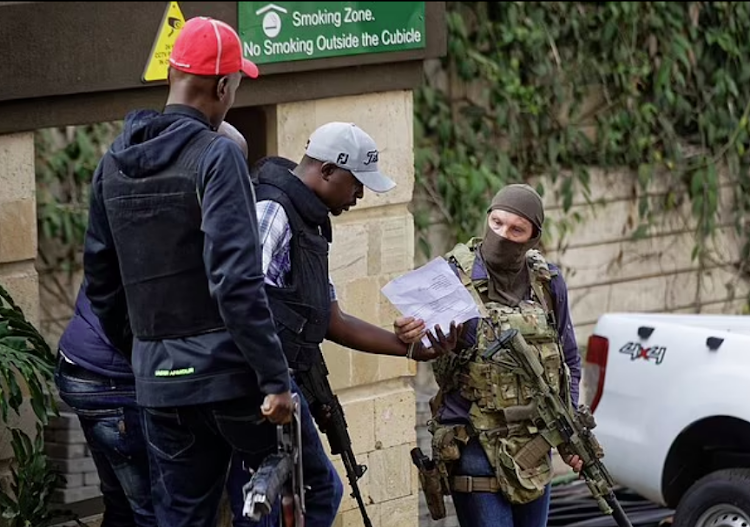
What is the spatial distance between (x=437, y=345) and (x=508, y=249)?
454 mm

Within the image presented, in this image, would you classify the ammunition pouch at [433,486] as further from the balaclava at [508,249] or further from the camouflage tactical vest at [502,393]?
the balaclava at [508,249]

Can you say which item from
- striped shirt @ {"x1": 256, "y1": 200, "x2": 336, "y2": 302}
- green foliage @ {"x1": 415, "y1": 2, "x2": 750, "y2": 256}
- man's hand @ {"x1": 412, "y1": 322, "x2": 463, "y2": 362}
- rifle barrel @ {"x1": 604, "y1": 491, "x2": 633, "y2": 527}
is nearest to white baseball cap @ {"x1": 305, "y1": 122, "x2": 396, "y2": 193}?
striped shirt @ {"x1": 256, "y1": 200, "x2": 336, "y2": 302}

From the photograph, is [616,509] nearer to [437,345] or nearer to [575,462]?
[575,462]

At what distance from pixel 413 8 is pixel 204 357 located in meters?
2.59

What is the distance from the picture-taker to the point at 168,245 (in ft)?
14.9

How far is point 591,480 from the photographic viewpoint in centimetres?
557

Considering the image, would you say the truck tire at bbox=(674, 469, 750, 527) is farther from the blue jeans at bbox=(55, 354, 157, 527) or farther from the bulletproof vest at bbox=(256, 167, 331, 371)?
the blue jeans at bbox=(55, 354, 157, 527)

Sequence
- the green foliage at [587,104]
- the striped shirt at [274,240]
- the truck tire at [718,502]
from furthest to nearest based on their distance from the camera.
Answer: the green foliage at [587,104], the truck tire at [718,502], the striped shirt at [274,240]

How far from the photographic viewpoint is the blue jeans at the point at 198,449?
183 inches

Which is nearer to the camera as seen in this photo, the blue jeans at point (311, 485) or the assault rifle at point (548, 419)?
the blue jeans at point (311, 485)

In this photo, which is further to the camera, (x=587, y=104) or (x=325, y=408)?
(x=587, y=104)

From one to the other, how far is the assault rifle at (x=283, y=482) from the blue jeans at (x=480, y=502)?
2.59ft

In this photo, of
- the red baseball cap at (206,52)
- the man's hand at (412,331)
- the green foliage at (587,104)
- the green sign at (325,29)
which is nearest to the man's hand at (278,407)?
the man's hand at (412,331)

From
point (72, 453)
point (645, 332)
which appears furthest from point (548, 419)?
point (72, 453)
